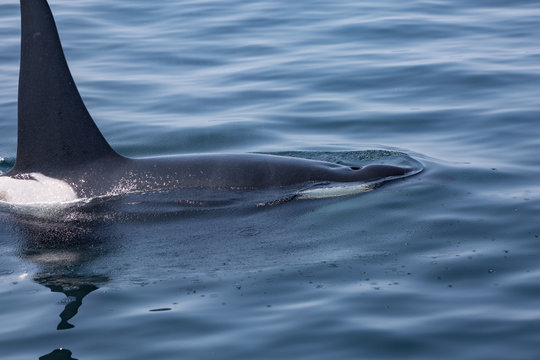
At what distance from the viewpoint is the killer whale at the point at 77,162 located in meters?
9.07

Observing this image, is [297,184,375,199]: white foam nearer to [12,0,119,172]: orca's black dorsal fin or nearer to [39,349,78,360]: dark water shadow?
[12,0,119,172]: orca's black dorsal fin

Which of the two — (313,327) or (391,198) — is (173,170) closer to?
(391,198)

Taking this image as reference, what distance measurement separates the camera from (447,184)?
9.85m

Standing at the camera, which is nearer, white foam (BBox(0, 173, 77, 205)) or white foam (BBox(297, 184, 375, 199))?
white foam (BBox(297, 184, 375, 199))

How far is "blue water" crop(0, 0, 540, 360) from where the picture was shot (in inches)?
262

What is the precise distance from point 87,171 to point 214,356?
3.61 m

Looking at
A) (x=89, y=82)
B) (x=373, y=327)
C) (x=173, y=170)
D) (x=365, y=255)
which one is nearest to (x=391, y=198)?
(x=365, y=255)

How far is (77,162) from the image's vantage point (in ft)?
30.9

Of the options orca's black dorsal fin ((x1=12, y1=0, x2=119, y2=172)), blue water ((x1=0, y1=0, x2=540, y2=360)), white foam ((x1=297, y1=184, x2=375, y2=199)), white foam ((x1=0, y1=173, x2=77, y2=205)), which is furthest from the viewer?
white foam ((x1=0, y1=173, x2=77, y2=205))

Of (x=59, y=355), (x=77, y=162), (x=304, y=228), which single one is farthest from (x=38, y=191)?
(x=59, y=355)

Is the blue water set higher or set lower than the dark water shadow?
higher

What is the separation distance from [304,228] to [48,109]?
2676mm

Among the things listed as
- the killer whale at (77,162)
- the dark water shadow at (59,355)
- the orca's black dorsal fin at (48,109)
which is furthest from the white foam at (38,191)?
the dark water shadow at (59,355)

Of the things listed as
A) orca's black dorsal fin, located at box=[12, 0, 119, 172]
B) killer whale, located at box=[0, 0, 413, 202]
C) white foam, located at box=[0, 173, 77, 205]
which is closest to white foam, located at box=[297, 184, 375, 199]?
killer whale, located at box=[0, 0, 413, 202]
